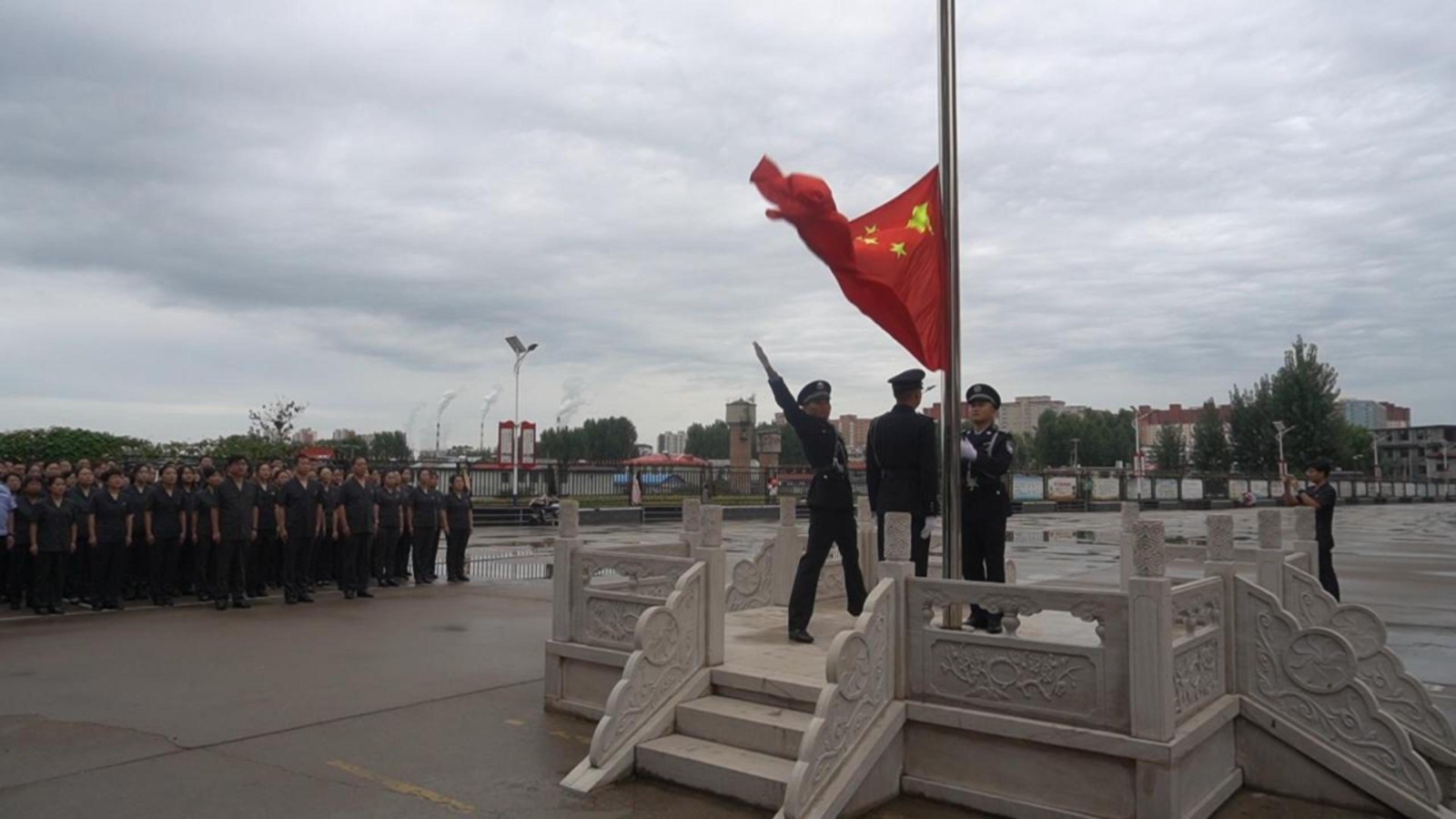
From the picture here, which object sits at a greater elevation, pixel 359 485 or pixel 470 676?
pixel 359 485

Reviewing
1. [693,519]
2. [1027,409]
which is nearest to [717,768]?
[693,519]

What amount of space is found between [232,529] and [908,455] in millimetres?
8981

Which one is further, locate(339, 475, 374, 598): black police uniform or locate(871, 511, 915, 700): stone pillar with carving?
locate(339, 475, 374, 598): black police uniform

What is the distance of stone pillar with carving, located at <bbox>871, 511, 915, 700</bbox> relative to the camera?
17.4 ft

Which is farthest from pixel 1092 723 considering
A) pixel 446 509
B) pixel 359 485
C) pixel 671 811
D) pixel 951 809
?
pixel 446 509

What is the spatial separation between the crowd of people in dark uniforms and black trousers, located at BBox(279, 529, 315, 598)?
2 centimetres

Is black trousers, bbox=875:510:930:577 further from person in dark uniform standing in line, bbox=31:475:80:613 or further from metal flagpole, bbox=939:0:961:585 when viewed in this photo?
person in dark uniform standing in line, bbox=31:475:80:613

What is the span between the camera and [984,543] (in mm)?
6527

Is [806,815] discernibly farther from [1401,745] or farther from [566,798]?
[1401,745]

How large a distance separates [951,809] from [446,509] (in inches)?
454

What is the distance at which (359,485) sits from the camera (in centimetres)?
1305

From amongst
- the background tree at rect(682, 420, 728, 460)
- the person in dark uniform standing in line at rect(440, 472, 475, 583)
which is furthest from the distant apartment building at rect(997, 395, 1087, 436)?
the person in dark uniform standing in line at rect(440, 472, 475, 583)

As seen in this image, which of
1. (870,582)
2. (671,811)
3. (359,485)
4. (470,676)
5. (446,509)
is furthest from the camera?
(446,509)

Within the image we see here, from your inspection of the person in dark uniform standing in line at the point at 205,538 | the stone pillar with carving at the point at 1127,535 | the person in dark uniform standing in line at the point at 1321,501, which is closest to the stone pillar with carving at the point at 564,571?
the stone pillar with carving at the point at 1127,535
